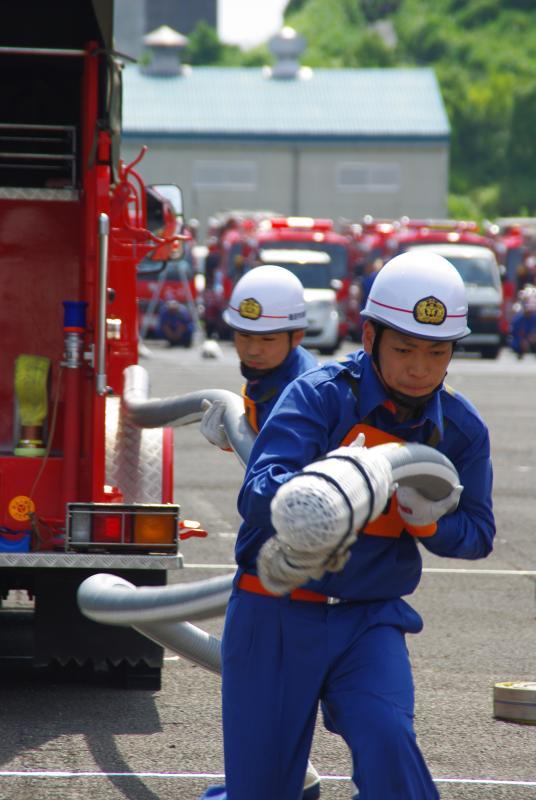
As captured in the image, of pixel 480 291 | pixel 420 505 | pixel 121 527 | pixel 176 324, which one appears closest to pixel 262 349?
pixel 121 527

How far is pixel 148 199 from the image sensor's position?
9609 mm

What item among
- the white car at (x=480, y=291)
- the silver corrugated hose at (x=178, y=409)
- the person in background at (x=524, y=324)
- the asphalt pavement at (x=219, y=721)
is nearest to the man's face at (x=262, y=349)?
the silver corrugated hose at (x=178, y=409)

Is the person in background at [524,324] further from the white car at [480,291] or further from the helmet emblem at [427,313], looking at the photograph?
the helmet emblem at [427,313]

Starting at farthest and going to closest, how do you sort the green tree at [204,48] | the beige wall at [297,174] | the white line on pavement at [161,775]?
the green tree at [204,48]
the beige wall at [297,174]
the white line on pavement at [161,775]

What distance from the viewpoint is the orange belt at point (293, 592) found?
14.1 ft

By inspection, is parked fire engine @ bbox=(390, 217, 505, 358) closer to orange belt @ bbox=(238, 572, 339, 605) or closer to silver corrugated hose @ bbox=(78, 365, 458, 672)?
silver corrugated hose @ bbox=(78, 365, 458, 672)

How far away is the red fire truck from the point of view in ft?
23.7

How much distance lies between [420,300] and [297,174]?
58.0 meters

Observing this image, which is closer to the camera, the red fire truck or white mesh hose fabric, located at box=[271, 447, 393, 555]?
white mesh hose fabric, located at box=[271, 447, 393, 555]

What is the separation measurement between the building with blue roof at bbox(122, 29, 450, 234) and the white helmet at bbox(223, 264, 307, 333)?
174 feet

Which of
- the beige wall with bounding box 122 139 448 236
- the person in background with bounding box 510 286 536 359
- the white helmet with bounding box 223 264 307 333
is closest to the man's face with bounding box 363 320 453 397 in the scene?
the white helmet with bounding box 223 264 307 333

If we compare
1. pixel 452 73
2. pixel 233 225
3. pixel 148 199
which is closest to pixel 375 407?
pixel 148 199

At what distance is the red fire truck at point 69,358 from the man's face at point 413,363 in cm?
301

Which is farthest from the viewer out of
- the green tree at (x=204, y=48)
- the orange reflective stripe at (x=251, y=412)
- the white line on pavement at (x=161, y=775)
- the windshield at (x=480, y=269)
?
the green tree at (x=204, y=48)
